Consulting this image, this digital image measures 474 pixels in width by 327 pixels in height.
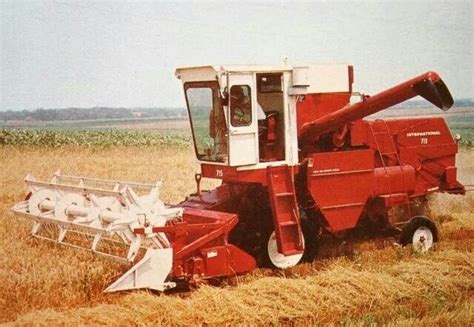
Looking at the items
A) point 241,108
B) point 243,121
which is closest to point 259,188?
point 243,121

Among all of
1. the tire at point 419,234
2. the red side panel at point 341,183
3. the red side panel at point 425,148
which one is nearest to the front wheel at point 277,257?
the red side panel at point 341,183

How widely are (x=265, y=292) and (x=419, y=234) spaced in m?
3.08

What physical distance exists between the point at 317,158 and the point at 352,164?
0.60 m

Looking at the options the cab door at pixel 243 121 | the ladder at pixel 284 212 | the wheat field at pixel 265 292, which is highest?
the cab door at pixel 243 121

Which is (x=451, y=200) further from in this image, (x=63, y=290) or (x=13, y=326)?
(x=13, y=326)

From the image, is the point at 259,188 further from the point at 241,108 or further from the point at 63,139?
the point at 63,139

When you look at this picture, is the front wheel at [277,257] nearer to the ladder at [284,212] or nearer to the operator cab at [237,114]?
the ladder at [284,212]

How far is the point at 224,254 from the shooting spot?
685cm

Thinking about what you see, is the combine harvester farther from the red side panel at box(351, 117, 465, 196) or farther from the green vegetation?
the green vegetation

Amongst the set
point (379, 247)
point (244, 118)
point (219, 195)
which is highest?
point (244, 118)

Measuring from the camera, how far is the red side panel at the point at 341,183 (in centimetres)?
800

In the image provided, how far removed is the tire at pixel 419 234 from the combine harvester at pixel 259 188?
0.01 metres

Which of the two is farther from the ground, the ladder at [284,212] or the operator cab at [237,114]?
the operator cab at [237,114]

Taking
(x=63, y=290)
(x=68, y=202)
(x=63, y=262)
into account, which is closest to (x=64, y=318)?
(x=63, y=290)
